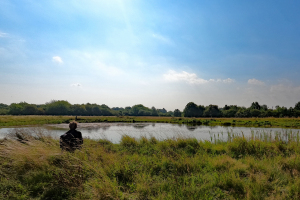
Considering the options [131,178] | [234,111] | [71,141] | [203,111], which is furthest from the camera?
[203,111]

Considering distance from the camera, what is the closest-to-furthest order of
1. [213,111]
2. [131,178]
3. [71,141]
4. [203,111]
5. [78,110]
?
[131,178] → [71,141] → [213,111] → [203,111] → [78,110]

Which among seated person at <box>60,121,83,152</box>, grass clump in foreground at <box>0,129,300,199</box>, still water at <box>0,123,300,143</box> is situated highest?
seated person at <box>60,121,83,152</box>

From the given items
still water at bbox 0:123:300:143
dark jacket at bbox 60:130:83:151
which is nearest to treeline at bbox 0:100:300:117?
still water at bbox 0:123:300:143

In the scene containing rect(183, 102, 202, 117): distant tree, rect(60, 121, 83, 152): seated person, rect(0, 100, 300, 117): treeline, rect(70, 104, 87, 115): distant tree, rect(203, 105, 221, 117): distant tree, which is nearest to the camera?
rect(60, 121, 83, 152): seated person

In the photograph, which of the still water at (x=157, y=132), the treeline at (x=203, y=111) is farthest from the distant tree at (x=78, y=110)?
the still water at (x=157, y=132)

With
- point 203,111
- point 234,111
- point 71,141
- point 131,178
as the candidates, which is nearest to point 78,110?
point 203,111

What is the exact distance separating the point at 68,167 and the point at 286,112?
2887 inches

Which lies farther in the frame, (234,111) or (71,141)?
(234,111)

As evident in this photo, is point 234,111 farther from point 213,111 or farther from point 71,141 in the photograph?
point 71,141

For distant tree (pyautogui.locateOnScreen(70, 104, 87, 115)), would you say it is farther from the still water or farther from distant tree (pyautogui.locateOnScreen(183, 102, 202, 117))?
the still water

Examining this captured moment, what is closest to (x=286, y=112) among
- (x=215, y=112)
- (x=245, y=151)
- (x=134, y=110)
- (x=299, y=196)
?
(x=215, y=112)

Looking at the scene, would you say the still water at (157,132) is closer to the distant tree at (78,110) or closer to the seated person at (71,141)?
the seated person at (71,141)

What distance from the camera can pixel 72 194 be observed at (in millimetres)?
3855

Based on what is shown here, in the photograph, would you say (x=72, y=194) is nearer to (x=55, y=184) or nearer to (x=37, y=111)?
(x=55, y=184)
